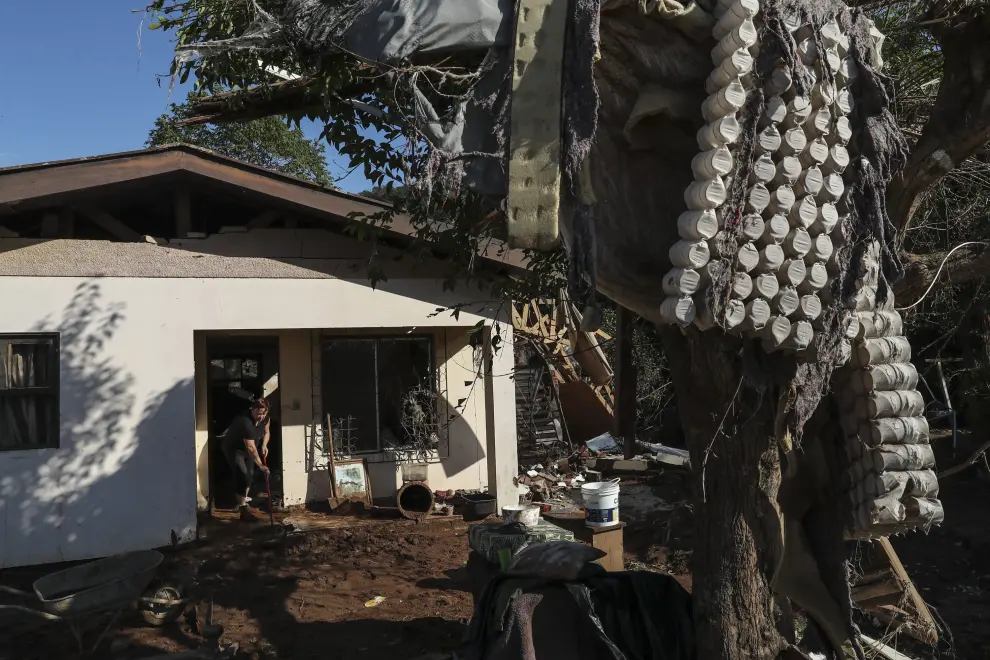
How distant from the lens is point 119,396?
8.76 meters

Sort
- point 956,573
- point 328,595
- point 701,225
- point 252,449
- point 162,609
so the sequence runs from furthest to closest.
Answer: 1. point 252,449
2. point 956,573
3. point 328,595
4. point 162,609
5. point 701,225

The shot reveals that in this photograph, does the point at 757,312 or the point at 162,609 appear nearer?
the point at 757,312

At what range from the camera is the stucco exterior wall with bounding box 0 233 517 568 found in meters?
8.35

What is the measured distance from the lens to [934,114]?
12.9 ft

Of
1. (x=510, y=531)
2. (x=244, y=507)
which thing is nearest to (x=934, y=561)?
(x=510, y=531)

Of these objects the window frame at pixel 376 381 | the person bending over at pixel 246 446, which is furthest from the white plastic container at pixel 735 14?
the window frame at pixel 376 381

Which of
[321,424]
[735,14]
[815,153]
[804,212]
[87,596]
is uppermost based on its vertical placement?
[735,14]

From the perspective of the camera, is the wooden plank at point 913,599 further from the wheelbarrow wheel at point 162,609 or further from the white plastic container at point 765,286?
the wheelbarrow wheel at point 162,609

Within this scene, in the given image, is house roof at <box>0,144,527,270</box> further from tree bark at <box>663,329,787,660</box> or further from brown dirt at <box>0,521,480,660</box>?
tree bark at <box>663,329,787,660</box>

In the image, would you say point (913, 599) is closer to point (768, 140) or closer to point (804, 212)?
point (804, 212)

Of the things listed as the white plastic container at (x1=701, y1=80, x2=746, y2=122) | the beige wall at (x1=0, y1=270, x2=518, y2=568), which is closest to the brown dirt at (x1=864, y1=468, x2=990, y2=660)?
the white plastic container at (x1=701, y1=80, x2=746, y2=122)

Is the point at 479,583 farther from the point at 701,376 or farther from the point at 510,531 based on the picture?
the point at 701,376

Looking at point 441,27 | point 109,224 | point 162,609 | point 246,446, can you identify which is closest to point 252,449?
point 246,446

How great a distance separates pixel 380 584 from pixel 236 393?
5964mm
